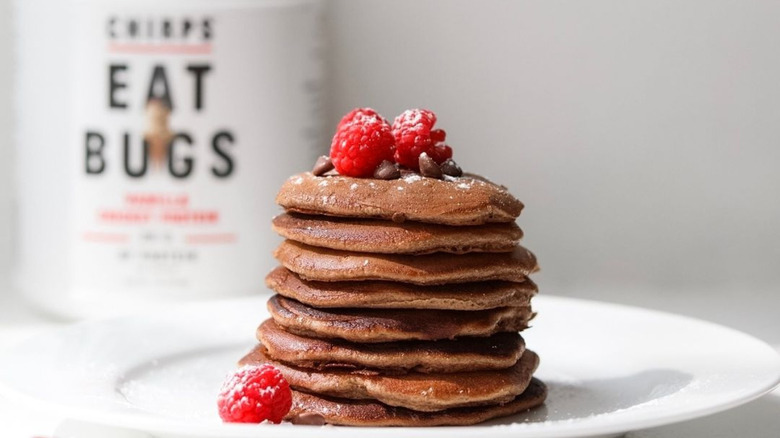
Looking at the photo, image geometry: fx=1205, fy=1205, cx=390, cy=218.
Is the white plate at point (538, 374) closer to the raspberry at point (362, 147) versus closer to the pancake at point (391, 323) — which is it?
the pancake at point (391, 323)

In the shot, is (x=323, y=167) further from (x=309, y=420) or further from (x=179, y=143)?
(x=179, y=143)

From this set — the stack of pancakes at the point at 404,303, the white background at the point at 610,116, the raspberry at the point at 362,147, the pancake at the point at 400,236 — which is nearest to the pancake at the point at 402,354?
the stack of pancakes at the point at 404,303

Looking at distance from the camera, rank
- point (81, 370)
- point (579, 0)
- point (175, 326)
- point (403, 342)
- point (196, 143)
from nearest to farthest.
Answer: point (403, 342) < point (81, 370) < point (175, 326) < point (196, 143) < point (579, 0)

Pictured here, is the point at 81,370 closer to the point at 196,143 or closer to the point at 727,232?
the point at 196,143

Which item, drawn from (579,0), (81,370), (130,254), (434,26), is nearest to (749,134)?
(579,0)

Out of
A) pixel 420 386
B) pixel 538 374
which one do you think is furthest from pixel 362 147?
pixel 538 374

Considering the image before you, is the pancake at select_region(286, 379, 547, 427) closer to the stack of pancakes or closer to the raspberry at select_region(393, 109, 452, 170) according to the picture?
the stack of pancakes
